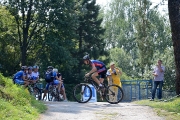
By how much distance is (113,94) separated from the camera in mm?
13570

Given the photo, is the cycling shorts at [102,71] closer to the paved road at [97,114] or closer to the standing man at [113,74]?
the standing man at [113,74]

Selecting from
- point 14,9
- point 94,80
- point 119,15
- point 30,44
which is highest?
point 119,15

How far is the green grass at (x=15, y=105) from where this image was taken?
827 centimetres

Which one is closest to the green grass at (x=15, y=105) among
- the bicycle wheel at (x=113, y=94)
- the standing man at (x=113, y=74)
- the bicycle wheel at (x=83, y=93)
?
the bicycle wheel at (x=83, y=93)

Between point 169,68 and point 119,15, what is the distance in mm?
40434

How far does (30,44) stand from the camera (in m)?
38.4

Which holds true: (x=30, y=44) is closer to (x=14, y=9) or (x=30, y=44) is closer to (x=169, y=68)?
(x=14, y=9)

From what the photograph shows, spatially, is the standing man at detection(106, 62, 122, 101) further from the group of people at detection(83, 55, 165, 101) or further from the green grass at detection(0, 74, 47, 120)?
the green grass at detection(0, 74, 47, 120)

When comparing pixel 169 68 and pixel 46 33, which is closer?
pixel 169 68

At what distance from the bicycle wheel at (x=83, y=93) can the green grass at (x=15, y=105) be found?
275 cm

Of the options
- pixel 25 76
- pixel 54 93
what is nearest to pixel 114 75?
pixel 54 93

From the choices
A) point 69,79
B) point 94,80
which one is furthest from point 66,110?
point 69,79

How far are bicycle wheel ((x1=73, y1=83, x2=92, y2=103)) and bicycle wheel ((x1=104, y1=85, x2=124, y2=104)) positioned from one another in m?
0.58

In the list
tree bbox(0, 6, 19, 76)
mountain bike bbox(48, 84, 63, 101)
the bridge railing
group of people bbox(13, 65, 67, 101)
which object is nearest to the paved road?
group of people bbox(13, 65, 67, 101)
